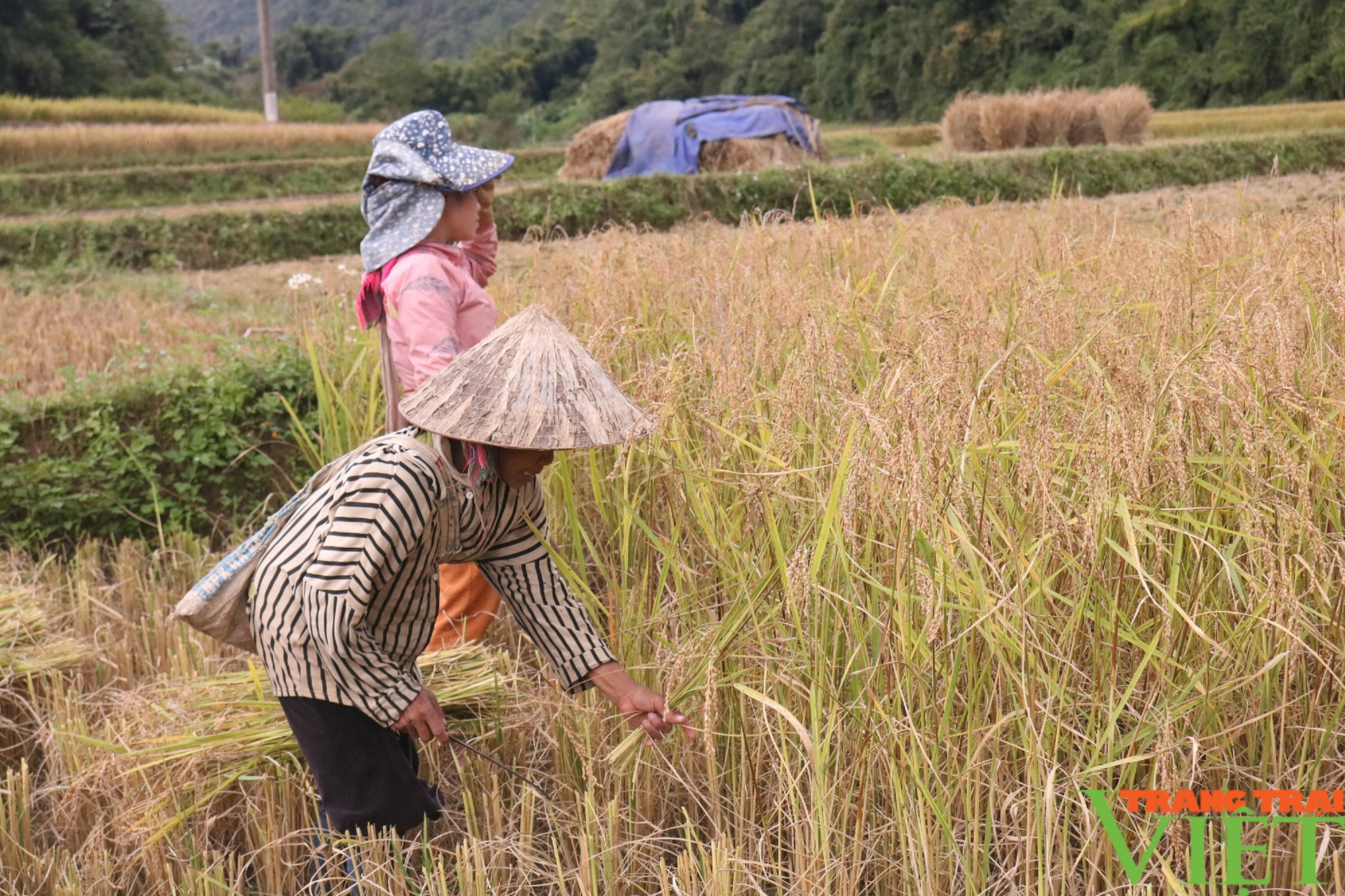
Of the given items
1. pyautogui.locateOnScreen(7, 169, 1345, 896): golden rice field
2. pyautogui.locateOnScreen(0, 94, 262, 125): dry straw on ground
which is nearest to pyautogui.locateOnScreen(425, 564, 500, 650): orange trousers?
pyautogui.locateOnScreen(7, 169, 1345, 896): golden rice field

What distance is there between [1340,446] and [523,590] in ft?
4.41

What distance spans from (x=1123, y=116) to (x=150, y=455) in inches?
500

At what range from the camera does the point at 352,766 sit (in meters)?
1.92

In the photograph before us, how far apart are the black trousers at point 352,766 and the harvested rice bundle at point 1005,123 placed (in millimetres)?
13509

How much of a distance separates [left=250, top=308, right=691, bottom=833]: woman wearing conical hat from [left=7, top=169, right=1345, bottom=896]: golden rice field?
0.11 meters

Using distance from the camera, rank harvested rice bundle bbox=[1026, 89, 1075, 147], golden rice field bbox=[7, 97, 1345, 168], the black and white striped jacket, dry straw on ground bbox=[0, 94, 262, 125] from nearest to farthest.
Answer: the black and white striped jacket < harvested rice bundle bbox=[1026, 89, 1075, 147] < golden rice field bbox=[7, 97, 1345, 168] < dry straw on ground bbox=[0, 94, 262, 125]

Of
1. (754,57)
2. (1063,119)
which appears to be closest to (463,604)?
(1063,119)

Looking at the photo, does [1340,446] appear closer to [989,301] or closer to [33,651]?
[989,301]

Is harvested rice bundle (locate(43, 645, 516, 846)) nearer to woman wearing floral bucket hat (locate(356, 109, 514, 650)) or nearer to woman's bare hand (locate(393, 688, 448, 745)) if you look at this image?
woman wearing floral bucket hat (locate(356, 109, 514, 650))

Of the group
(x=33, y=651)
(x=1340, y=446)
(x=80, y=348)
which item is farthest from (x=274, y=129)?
(x=1340, y=446)

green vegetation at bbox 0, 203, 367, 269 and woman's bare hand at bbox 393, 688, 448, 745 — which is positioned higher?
woman's bare hand at bbox 393, 688, 448, 745

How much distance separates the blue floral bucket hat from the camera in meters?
2.64

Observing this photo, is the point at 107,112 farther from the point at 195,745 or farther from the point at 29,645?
the point at 195,745

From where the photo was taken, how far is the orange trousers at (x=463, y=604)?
2.63 metres
